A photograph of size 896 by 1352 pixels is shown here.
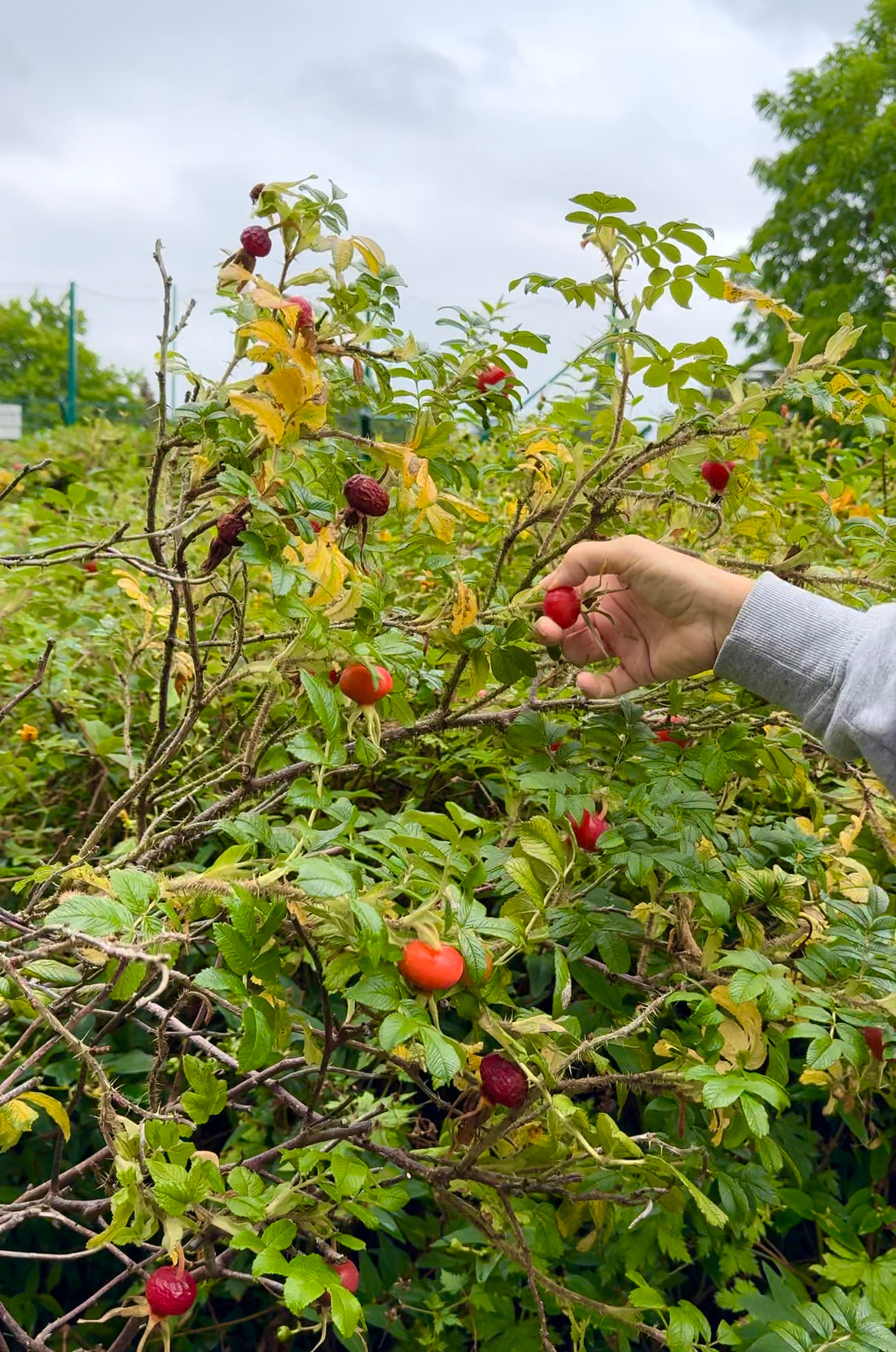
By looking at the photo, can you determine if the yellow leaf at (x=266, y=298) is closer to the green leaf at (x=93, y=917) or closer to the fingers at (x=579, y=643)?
the fingers at (x=579, y=643)

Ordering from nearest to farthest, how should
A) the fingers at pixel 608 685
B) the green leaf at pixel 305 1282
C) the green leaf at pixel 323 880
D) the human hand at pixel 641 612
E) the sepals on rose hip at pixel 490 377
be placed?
the green leaf at pixel 323 880 → the green leaf at pixel 305 1282 → the human hand at pixel 641 612 → the fingers at pixel 608 685 → the sepals on rose hip at pixel 490 377

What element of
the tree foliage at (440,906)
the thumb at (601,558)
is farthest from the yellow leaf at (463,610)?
the thumb at (601,558)

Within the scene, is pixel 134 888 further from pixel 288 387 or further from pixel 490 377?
pixel 490 377

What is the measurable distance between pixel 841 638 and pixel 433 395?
0.58 m

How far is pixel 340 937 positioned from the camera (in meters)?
0.84

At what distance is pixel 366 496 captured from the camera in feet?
3.62

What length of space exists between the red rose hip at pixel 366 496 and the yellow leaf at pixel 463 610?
129 mm

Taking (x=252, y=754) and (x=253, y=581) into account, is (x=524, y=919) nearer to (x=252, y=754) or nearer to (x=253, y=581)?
(x=252, y=754)

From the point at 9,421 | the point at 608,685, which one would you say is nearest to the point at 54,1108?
the point at 608,685

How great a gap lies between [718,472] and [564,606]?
33 centimetres

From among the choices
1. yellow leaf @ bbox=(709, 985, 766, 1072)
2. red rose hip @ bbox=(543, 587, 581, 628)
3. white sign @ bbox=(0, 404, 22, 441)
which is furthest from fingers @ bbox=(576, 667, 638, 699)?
white sign @ bbox=(0, 404, 22, 441)

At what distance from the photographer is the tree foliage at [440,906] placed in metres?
0.92

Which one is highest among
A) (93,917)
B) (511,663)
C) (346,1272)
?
(511,663)

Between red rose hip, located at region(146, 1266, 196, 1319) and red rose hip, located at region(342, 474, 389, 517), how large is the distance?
2.43 ft
